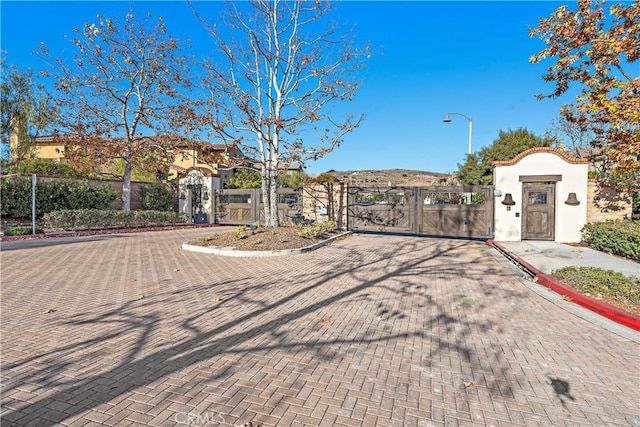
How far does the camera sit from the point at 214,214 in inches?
801

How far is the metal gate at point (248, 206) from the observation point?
17562 millimetres

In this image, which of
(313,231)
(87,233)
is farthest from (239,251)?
(87,233)

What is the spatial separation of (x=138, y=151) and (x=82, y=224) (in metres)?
4.90

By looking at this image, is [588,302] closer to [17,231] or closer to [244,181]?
[17,231]

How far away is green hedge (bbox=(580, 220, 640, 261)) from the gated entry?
124 inches

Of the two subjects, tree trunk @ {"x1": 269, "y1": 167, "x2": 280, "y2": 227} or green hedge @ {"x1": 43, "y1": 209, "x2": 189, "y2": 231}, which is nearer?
tree trunk @ {"x1": 269, "y1": 167, "x2": 280, "y2": 227}

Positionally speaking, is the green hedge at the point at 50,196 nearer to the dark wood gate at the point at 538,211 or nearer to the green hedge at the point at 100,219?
the green hedge at the point at 100,219

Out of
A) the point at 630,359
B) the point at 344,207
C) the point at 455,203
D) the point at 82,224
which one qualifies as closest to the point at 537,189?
the point at 455,203

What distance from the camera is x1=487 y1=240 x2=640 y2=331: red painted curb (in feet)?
14.0

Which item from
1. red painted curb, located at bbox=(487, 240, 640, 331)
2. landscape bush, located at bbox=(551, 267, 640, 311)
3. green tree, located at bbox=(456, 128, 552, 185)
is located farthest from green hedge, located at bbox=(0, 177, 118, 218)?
green tree, located at bbox=(456, 128, 552, 185)

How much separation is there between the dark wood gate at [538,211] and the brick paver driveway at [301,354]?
668cm

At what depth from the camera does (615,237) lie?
9.16 m

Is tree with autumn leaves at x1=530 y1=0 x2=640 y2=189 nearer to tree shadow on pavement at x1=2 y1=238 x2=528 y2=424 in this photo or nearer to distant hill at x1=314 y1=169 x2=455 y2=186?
tree shadow on pavement at x1=2 y1=238 x2=528 y2=424

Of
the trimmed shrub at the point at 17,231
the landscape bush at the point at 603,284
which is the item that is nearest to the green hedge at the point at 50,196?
the trimmed shrub at the point at 17,231
